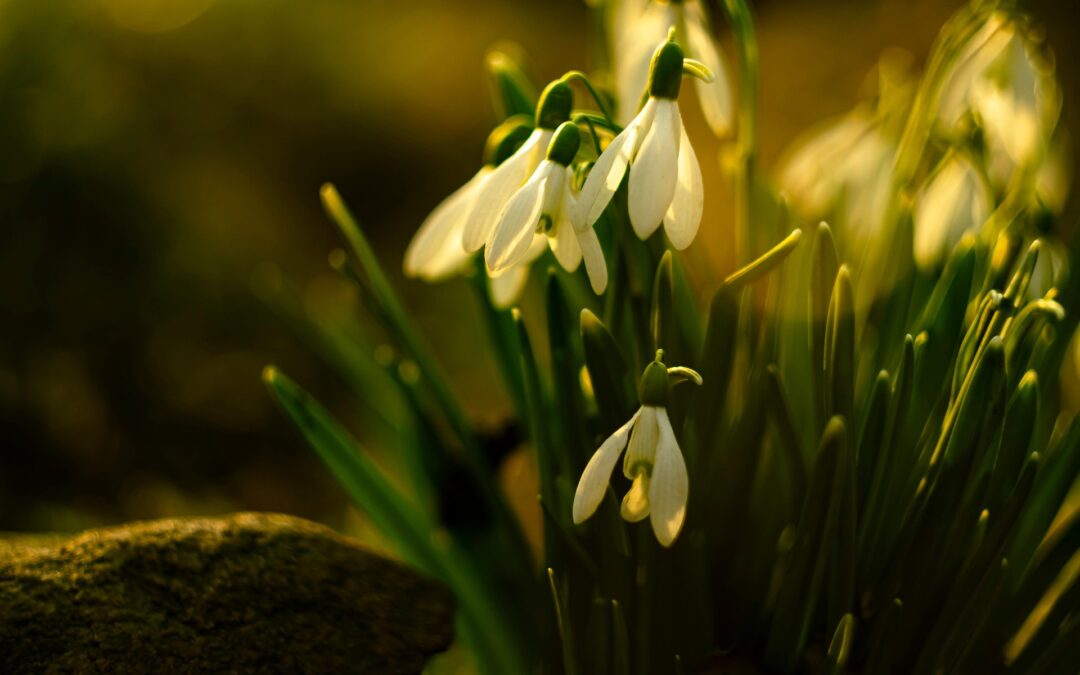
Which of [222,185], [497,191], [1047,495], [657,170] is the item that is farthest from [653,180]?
[222,185]

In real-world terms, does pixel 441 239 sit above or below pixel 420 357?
above

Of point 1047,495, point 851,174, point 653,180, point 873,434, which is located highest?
point 653,180

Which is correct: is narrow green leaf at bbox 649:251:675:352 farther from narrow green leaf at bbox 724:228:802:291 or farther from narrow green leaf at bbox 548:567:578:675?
narrow green leaf at bbox 548:567:578:675

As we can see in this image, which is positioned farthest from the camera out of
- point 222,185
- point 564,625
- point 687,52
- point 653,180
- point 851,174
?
point 222,185

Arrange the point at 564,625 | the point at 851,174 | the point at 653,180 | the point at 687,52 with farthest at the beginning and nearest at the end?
the point at 851,174, the point at 687,52, the point at 564,625, the point at 653,180

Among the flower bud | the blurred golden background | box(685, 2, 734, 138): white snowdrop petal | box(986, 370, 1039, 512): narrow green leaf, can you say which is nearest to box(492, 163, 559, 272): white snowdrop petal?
the flower bud

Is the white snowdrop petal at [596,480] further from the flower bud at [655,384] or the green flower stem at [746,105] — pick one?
the green flower stem at [746,105]

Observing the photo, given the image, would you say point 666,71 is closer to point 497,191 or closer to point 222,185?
point 497,191
